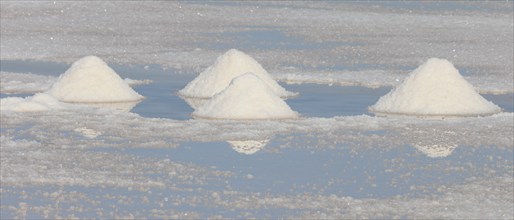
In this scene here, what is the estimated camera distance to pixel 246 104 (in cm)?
1252

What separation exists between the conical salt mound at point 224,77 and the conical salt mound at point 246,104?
1.45m

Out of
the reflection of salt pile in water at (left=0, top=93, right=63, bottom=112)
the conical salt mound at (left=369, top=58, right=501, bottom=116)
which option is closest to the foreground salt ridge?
the reflection of salt pile in water at (left=0, top=93, right=63, bottom=112)

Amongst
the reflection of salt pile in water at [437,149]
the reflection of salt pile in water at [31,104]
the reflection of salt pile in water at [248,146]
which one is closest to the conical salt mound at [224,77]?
the reflection of salt pile in water at [31,104]

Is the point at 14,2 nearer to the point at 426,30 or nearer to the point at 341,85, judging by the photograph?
the point at 426,30

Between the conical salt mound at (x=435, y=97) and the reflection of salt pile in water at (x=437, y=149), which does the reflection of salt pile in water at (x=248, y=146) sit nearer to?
the reflection of salt pile in water at (x=437, y=149)

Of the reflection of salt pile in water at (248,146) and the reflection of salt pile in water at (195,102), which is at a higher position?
the reflection of salt pile in water at (248,146)

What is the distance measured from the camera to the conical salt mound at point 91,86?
1370 cm

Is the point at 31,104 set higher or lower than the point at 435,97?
lower

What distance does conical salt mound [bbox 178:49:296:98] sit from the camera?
14.2 m

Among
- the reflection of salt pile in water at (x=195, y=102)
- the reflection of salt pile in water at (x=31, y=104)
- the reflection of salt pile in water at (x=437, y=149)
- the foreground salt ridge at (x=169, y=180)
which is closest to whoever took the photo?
the foreground salt ridge at (x=169, y=180)

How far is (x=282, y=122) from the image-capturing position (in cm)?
1212

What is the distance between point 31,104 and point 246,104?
216 cm

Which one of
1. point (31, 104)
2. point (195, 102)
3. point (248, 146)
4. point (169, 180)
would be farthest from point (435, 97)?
point (169, 180)

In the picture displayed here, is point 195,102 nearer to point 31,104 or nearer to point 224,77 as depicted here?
point 224,77
